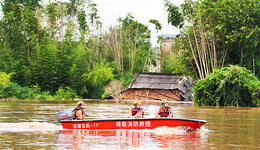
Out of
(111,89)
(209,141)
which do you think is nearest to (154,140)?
(209,141)

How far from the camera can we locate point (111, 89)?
45812 millimetres

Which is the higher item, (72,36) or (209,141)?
(72,36)

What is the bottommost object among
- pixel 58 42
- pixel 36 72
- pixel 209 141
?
pixel 209 141

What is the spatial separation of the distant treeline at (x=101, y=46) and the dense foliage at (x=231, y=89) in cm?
385

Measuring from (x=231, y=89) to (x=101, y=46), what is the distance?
25.4m

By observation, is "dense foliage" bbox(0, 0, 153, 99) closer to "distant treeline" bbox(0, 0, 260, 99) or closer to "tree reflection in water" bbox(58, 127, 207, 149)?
"distant treeline" bbox(0, 0, 260, 99)

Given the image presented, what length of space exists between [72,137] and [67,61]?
32.9 m

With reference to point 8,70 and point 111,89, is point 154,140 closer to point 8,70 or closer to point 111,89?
point 111,89

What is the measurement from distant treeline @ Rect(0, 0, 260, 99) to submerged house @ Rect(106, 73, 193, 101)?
173 centimetres

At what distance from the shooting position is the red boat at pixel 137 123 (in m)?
15.2

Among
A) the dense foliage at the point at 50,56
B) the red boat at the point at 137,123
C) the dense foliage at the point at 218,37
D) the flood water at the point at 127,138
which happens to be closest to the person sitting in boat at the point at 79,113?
the red boat at the point at 137,123

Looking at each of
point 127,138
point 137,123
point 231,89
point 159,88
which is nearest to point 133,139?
point 127,138

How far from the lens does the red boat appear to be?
15.2 metres

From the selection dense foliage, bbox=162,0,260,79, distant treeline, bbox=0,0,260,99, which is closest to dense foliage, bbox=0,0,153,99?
distant treeline, bbox=0,0,260,99
